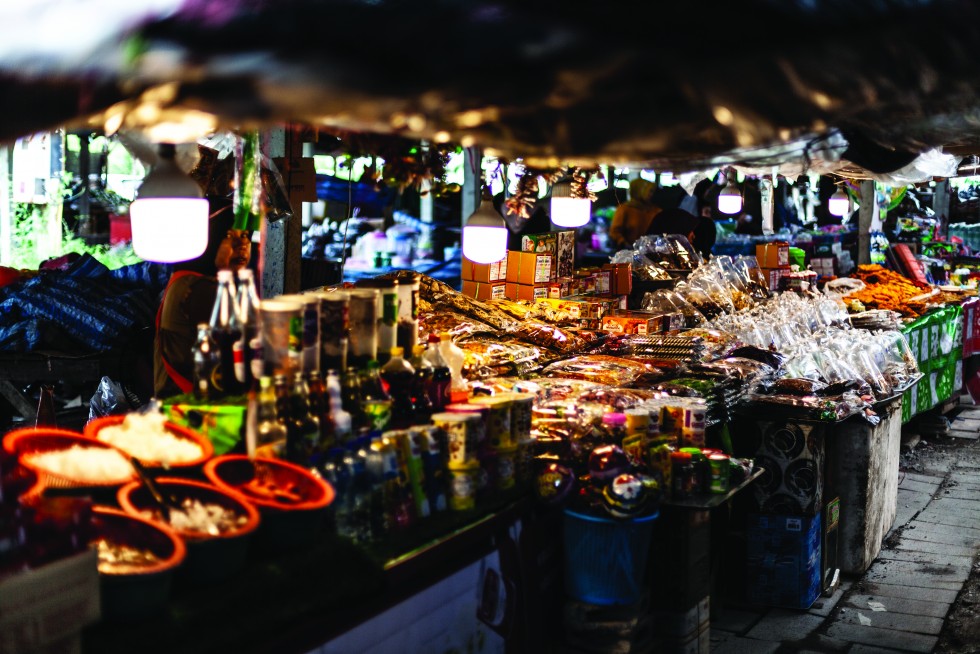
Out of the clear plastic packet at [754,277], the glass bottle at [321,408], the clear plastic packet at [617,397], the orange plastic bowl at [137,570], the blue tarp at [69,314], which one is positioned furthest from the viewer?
the clear plastic packet at [754,277]

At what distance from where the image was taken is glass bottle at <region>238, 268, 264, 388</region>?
3363 millimetres

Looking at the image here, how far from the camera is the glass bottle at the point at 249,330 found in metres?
3.36

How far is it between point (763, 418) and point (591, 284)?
2.64 metres

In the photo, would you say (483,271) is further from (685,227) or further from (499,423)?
(685,227)

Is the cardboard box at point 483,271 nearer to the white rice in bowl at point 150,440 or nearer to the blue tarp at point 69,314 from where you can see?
the blue tarp at point 69,314

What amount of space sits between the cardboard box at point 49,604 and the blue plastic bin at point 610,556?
199 cm

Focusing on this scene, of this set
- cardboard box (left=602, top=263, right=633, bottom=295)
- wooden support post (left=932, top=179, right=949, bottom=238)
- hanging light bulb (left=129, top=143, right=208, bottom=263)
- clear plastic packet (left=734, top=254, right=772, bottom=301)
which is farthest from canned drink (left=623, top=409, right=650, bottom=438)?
wooden support post (left=932, top=179, right=949, bottom=238)

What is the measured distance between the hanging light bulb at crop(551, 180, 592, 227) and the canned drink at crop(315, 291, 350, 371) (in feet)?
12.0

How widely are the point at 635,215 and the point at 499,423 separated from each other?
8325mm

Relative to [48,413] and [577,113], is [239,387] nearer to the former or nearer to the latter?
[577,113]

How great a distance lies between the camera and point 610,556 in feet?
12.1

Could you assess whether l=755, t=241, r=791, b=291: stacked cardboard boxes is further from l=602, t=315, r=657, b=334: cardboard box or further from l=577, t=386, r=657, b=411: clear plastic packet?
l=577, t=386, r=657, b=411: clear plastic packet

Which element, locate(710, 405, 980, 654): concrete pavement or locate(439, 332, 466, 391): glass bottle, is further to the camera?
locate(710, 405, 980, 654): concrete pavement

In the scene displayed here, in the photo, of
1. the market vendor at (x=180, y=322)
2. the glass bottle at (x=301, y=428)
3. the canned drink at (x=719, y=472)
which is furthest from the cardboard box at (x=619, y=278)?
the glass bottle at (x=301, y=428)
